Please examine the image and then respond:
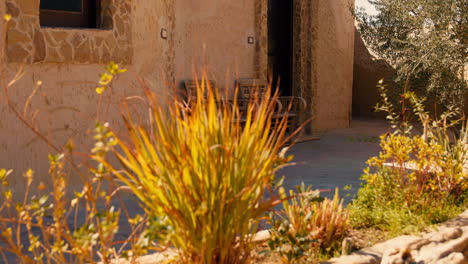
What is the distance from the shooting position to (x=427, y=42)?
27.0ft

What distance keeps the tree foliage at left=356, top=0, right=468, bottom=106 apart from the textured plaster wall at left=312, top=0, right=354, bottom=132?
1106mm

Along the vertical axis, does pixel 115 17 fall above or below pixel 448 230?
above

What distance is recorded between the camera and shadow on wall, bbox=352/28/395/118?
13.0 meters

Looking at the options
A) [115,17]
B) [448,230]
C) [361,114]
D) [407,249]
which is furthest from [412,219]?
[361,114]

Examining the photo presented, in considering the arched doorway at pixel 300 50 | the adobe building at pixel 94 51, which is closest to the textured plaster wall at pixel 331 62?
the arched doorway at pixel 300 50

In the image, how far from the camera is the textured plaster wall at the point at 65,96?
516 centimetres

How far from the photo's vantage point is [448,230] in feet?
11.9

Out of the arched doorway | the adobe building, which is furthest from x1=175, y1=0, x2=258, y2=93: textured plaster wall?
the arched doorway

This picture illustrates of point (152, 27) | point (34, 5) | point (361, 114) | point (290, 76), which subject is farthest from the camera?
point (361, 114)

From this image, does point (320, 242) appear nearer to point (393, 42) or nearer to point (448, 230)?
point (448, 230)

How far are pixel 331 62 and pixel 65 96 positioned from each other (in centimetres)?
644

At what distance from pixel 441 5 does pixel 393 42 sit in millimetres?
1411

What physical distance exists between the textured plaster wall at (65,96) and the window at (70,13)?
0.32 meters

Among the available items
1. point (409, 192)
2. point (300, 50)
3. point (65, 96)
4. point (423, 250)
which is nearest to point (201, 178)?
point (423, 250)
